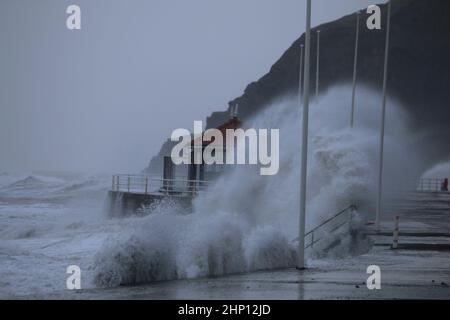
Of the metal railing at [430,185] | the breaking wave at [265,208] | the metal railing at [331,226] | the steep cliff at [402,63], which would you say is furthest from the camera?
the metal railing at [430,185]

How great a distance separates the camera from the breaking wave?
12.8 metres

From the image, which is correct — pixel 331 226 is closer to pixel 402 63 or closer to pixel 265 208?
pixel 265 208

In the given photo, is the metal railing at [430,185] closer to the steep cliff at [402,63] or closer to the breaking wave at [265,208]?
the breaking wave at [265,208]

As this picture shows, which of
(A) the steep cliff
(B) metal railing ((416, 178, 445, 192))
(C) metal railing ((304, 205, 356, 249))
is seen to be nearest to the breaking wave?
(C) metal railing ((304, 205, 356, 249))

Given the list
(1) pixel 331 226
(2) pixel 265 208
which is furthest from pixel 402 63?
(1) pixel 331 226

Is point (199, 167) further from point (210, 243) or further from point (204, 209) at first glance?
point (210, 243)

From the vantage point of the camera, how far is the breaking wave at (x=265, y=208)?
42.1 feet

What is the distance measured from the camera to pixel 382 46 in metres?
62.2

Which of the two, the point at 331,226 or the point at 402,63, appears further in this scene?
the point at 402,63

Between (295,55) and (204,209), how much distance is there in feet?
117

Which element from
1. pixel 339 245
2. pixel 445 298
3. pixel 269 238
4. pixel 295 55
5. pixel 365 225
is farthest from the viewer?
pixel 295 55

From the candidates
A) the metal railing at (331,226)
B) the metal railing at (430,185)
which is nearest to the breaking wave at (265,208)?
the metal railing at (331,226)

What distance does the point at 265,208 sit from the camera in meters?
27.7
